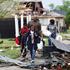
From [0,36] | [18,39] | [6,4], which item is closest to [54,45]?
[18,39]

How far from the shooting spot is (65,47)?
12.3 metres

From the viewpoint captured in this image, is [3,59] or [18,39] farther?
[18,39]

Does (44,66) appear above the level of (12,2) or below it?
below

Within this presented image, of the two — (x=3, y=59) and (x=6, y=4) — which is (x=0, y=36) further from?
(x=3, y=59)

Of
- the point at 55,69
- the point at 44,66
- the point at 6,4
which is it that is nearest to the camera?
the point at 55,69

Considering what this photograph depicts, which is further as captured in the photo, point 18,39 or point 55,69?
point 18,39

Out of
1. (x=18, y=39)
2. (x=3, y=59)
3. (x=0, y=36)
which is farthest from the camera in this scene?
(x=0, y=36)

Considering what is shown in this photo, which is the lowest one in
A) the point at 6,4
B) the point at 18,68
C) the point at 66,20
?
the point at 66,20

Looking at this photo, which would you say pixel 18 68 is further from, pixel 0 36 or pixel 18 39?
pixel 0 36

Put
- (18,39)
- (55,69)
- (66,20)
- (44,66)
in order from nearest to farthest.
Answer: (55,69)
(44,66)
(18,39)
(66,20)

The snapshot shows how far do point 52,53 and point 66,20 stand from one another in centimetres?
5402

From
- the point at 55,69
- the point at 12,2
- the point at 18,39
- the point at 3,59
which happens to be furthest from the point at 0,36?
the point at 55,69

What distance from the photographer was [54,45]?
12.4 m

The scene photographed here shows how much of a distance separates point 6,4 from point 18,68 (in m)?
7.49
